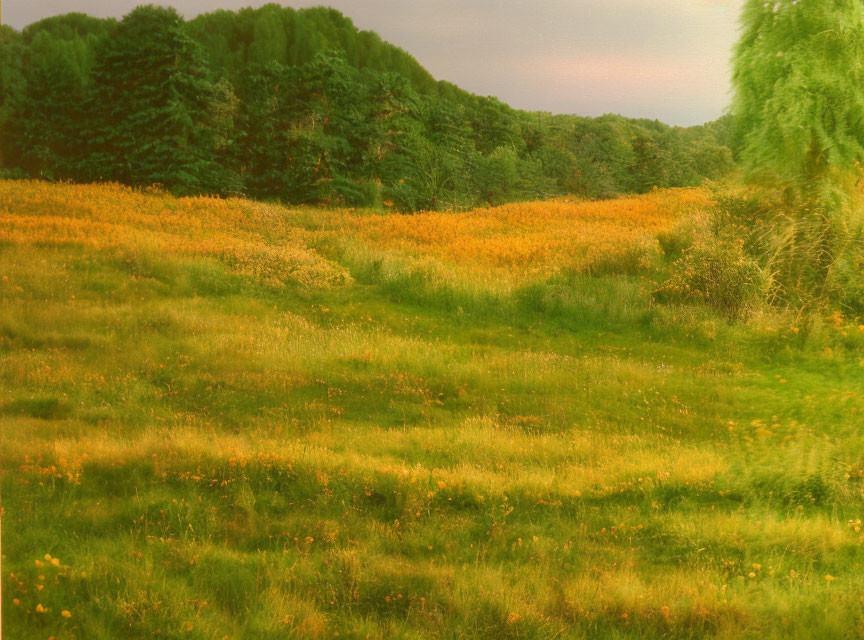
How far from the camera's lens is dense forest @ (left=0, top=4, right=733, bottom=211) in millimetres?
30531

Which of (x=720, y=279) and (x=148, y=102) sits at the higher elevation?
(x=148, y=102)

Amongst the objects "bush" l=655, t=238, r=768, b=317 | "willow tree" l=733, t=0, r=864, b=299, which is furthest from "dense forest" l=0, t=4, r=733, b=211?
"bush" l=655, t=238, r=768, b=317

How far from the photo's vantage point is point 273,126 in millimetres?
36375

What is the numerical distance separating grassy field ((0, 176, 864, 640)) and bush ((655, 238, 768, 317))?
26.1 inches

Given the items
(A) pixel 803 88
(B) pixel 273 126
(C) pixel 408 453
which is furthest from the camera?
(B) pixel 273 126

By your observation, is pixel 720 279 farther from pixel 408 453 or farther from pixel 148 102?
pixel 148 102

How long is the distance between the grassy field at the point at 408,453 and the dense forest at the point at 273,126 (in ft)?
46.9

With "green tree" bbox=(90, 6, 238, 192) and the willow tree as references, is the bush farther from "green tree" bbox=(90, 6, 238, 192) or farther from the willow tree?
"green tree" bbox=(90, 6, 238, 192)

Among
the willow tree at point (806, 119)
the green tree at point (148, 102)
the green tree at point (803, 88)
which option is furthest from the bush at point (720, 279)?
the green tree at point (148, 102)

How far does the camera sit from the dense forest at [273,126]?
30.5 m

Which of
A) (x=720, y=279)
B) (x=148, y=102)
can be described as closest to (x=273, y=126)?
(x=148, y=102)

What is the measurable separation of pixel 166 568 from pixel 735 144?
1676 cm

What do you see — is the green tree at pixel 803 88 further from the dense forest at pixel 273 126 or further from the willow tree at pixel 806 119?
the dense forest at pixel 273 126

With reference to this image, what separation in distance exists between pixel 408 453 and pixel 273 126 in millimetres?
31691
